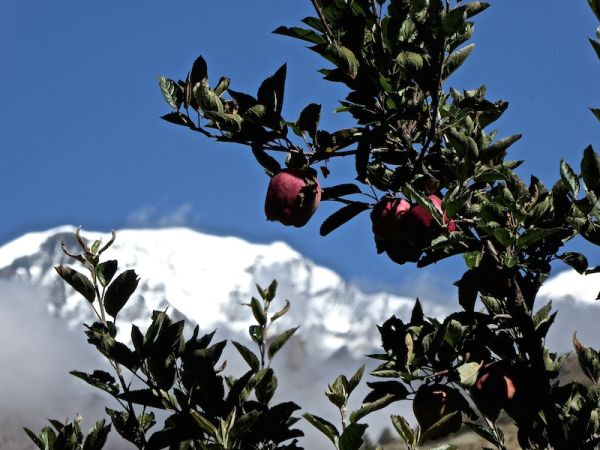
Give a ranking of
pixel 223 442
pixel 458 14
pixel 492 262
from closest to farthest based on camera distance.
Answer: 1. pixel 223 442
2. pixel 458 14
3. pixel 492 262

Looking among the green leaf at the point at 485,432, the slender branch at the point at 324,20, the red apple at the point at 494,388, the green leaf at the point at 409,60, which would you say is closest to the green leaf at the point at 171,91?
the slender branch at the point at 324,20

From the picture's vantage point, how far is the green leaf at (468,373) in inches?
85.5

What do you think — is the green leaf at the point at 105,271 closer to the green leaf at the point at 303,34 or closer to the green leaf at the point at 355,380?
the green leaf at the point at 355,380

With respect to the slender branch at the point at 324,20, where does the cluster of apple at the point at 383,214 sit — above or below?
below

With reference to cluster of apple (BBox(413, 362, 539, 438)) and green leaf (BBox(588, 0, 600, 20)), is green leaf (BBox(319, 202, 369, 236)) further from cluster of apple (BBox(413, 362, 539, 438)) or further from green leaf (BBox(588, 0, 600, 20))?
green leaf (BBox(588, 0, 600, 20))

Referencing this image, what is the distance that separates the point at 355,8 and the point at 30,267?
107689mm

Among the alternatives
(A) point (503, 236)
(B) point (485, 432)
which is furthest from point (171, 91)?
(B) point (485, 432)

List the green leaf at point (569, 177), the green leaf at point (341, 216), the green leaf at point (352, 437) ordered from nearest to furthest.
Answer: the green leaf at point (352, 437) → the green leaf at point (569, 177) → the green leaf at point (341, 216)

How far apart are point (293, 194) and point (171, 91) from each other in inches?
18.5

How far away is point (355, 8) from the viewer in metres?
2.29

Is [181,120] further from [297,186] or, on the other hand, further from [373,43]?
[373,43]

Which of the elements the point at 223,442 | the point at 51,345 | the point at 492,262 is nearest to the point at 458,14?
the point at 492,262

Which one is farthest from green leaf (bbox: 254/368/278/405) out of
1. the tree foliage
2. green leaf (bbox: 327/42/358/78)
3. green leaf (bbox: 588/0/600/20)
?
green leaf (bbox: 588/0/600/20)

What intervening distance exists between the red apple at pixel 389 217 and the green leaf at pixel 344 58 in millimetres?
372
